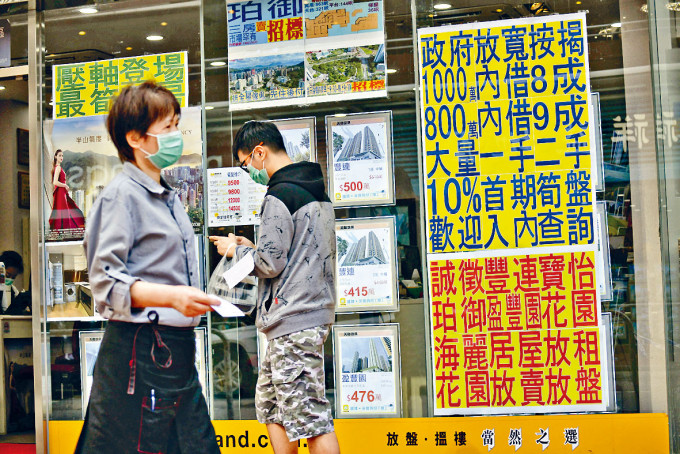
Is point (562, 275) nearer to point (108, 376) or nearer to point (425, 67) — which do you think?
point (425, 67)

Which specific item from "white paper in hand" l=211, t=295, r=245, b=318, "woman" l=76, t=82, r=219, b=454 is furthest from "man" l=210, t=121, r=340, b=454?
"white paper in hand" l=211, t=295, r=245, b=318

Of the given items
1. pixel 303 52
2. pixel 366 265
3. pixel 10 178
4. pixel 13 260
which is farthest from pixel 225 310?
pixel 10 178

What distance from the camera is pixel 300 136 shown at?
5.48 meters

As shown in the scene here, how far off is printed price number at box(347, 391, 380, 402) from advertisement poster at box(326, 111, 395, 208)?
1.22 meters

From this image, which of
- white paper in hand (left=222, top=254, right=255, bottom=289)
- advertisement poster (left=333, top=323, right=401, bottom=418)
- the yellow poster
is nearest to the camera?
white paper in hand (left=222, top=254, right=255, bottom=289)

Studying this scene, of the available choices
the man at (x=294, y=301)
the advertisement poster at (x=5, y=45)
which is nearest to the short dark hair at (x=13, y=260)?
the advertisement poster at (x=5, y=45)

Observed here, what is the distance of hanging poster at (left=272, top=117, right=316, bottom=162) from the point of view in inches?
215

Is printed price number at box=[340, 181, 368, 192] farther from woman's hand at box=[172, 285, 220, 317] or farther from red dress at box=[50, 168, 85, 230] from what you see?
woman's hand at box=[172, 285, 220, 317]

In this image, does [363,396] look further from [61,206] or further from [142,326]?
[142,326]

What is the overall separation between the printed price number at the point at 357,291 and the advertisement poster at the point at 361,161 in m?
0.55

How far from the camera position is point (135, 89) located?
3.13 m

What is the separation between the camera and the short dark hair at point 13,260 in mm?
5931

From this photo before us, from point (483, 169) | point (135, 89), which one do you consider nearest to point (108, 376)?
point (135, 89)

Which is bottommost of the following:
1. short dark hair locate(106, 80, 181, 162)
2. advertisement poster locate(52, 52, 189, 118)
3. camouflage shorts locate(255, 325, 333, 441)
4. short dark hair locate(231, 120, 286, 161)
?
camouflage shorts locate(255, 325, 333, 441)
